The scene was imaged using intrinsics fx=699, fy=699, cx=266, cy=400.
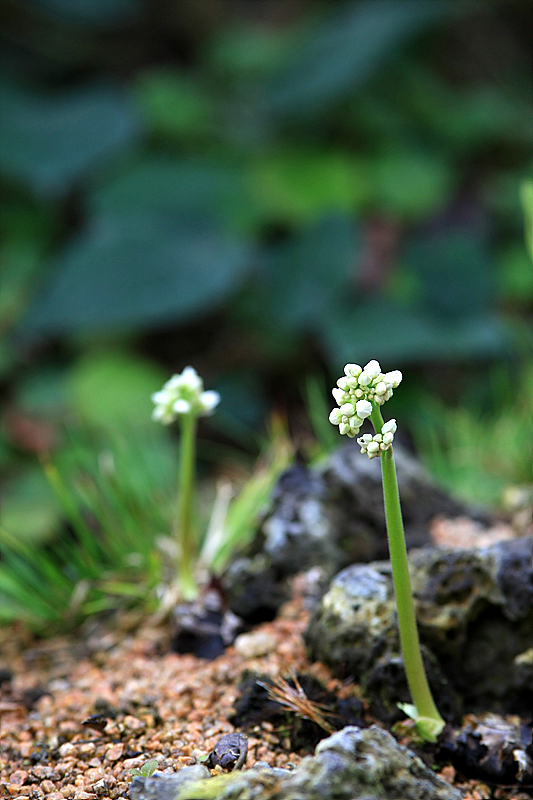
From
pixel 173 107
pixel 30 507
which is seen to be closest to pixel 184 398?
pixel 30 507

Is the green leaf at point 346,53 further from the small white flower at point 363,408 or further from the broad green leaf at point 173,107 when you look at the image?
the small white flower at point 363,408

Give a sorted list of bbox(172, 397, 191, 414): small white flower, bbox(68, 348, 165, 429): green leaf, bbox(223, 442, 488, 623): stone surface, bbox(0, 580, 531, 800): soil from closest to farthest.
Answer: bbox(0, 580, 531, 800): soil < bbox(172, 397, 191, 414): small white flower < bbox(223, 442, 488, 623): stone surface < bbox(68, 348, 165, 429): green leaf

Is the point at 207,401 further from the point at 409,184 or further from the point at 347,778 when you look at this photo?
the point at 409,184

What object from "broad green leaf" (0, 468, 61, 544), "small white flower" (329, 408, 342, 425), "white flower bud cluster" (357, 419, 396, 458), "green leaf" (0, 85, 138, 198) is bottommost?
"white flower bud cluster" (357, 419, 396, 458)

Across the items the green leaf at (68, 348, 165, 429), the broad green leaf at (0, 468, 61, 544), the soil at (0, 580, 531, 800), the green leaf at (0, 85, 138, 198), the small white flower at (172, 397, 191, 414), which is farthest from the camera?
the green leaf at (0, 85, 138, 198)

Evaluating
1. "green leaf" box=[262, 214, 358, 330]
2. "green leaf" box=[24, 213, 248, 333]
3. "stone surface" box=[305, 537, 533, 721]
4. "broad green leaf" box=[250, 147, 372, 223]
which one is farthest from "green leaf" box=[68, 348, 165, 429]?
"stone surface" box=[305, 537, 533, 721]

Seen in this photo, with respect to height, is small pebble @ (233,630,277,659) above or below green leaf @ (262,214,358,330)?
below

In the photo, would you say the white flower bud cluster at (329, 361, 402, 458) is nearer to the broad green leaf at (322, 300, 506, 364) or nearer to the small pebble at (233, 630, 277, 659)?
the small pebble at (233, 630, 277, 659)
